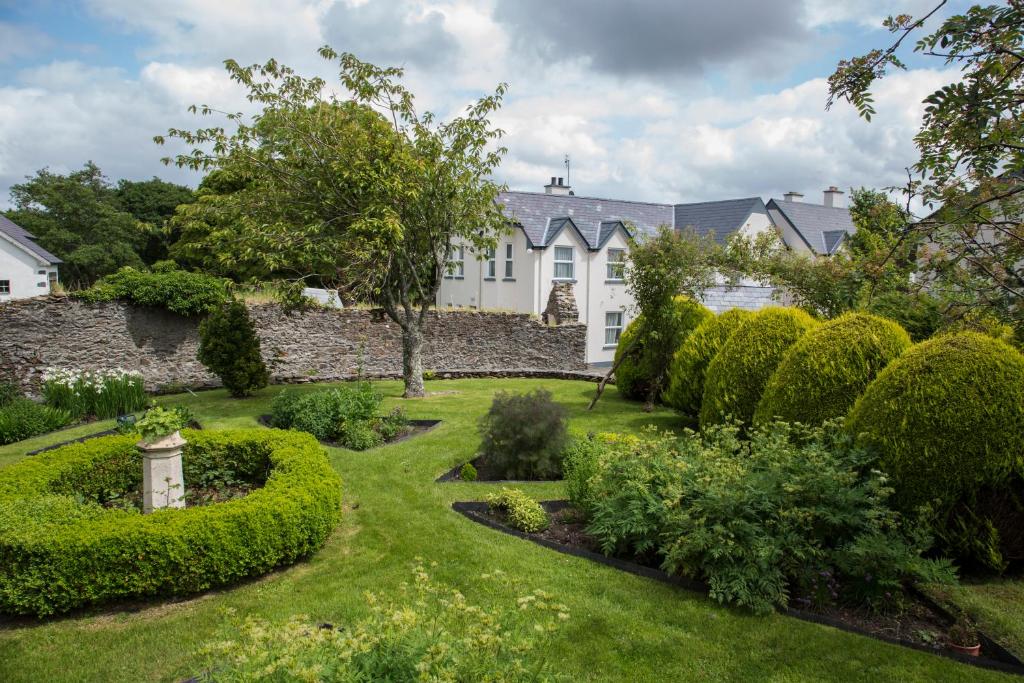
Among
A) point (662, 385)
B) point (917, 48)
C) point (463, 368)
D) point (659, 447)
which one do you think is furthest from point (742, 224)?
point (917, 48)

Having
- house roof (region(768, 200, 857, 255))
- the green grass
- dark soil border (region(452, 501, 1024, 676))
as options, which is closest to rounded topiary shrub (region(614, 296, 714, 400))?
dark soil border (region(452, 501, 1024, 676))

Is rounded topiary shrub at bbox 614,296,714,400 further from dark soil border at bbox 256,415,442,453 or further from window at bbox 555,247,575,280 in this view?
window at bbox 555,247,575,280

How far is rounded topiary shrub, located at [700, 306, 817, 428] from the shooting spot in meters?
9.71

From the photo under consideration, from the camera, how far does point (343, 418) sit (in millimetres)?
11336

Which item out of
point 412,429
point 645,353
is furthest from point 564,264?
point 412,429

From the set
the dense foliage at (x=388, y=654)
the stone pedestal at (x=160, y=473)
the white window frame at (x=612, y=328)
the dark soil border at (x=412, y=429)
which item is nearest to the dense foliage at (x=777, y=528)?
the dense foliage at (x=388, y=654)

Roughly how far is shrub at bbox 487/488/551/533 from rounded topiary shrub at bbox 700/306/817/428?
12.4 feet

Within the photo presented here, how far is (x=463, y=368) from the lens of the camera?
21875 millimetres

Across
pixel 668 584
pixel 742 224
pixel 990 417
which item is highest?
pixel 742 224

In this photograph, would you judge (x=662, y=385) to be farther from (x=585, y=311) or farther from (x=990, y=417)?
(x=585, y=311)

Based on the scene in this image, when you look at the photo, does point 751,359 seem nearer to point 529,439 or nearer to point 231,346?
point 529,439

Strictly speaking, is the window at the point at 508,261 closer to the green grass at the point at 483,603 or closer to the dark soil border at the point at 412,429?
the dark soil border at the point at 412,429

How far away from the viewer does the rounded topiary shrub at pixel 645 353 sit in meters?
14.4

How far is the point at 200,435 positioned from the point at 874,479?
8.31 m
